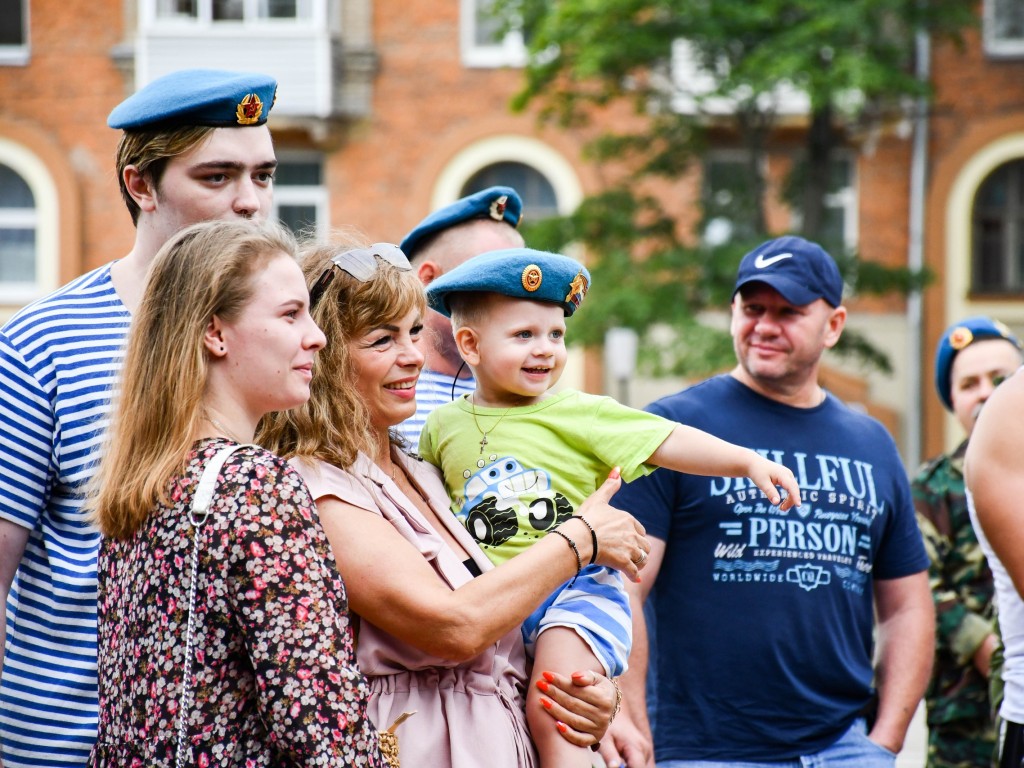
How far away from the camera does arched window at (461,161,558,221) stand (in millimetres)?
18750

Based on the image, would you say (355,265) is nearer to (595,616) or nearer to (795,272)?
(595,616)

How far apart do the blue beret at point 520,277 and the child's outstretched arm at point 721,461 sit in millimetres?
405

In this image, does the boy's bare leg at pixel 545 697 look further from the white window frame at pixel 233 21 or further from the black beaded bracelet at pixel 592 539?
the white window frame at pixel 233 21

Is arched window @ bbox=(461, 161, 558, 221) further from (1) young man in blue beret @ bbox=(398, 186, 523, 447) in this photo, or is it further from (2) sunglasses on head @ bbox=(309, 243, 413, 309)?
(2) sunglasses on head @ bbox=(309, 243, 413, 309)

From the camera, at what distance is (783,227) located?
59.6 ft

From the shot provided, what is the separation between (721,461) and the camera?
2721 millimetres

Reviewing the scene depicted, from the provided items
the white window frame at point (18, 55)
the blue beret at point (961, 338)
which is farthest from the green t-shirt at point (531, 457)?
the white window frame at point (18, 55)

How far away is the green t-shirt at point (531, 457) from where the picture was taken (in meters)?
2.69

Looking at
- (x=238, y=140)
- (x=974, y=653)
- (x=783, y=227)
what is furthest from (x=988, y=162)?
(x=238, y=140)

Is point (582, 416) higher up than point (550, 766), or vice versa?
point (582, 416)

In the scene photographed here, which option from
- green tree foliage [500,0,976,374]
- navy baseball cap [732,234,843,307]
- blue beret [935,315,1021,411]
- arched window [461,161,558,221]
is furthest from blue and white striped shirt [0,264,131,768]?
arched window [461,161,558,221]

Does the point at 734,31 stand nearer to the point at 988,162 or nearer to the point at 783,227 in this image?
the point at 783,227

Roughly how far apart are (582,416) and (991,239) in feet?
56.0

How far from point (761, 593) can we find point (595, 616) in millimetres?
1084
